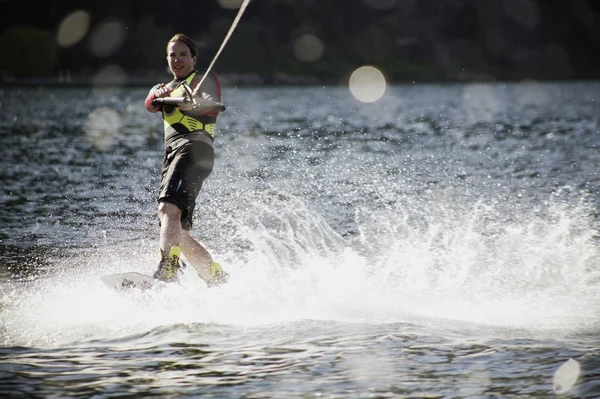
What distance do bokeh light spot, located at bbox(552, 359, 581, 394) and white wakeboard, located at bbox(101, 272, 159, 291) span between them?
3.59 m

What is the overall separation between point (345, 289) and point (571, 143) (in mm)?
23142

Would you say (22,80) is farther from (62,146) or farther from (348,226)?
(348,226)

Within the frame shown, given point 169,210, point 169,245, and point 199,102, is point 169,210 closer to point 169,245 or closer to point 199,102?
point 169,245

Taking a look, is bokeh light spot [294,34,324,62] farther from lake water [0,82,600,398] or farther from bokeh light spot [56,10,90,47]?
lake water [0,82,600,398]

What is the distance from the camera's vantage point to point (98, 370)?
7.02 meters

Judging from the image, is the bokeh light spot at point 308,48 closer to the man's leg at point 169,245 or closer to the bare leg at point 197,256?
the bare leg at point 197,256

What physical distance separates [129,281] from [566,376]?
3873mm

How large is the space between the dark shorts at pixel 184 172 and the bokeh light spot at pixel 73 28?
160211 millimetres

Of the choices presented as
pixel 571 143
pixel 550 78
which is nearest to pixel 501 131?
pixel 571 143

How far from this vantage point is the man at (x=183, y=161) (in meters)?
8.80

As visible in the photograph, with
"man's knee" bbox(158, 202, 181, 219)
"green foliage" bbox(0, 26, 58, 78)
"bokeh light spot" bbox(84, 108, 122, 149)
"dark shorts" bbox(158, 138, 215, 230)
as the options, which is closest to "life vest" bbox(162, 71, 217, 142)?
"dark shorts" bbox(158, 138, 215, 230)

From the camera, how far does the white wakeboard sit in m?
8.69

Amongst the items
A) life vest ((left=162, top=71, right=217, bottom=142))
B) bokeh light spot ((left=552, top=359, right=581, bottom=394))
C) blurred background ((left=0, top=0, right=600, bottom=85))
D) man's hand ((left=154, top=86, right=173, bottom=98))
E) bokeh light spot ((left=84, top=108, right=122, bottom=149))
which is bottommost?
bokeh light spot ((left=552, top=359, right=581, bottom=394))

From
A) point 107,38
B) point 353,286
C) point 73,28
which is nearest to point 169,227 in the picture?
point 353,286
